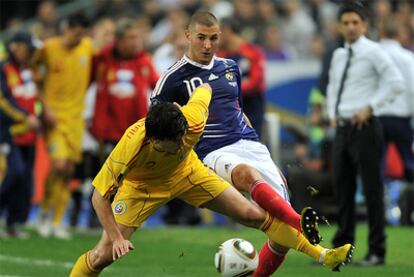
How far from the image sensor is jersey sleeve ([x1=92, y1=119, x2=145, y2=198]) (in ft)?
29.3

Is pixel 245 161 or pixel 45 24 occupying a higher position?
pixel 245 161

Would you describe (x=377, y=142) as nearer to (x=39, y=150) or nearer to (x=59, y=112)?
(x=59, y=112)

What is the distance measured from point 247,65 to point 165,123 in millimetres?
6989

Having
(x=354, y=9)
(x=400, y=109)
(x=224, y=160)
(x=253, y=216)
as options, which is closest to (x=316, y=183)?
(x=400, y=109)

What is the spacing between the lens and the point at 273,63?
20.5 metres

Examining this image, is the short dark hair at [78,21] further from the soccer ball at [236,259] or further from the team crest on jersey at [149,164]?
the soccer ball at [236,259]

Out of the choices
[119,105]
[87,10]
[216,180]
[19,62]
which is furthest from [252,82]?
[87,10]

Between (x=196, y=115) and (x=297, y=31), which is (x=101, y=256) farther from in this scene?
(x=297, y=31)

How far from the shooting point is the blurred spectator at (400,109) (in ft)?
51.4

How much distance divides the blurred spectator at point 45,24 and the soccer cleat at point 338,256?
1226cm

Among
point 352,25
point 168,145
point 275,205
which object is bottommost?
point 275,205

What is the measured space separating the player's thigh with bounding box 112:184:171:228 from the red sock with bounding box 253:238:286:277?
1211 millimetres

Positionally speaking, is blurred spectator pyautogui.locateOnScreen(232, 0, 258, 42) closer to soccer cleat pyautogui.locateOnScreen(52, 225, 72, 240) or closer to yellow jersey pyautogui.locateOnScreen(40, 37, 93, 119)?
yellow jersey pyautogui.locateOnScreen(40, 37, 93, 119)

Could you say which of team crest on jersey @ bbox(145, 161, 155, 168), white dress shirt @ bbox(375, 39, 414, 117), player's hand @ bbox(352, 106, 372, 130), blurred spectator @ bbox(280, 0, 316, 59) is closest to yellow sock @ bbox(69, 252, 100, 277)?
team crest on jersey @ bbox(145, 161, 155, 168)
